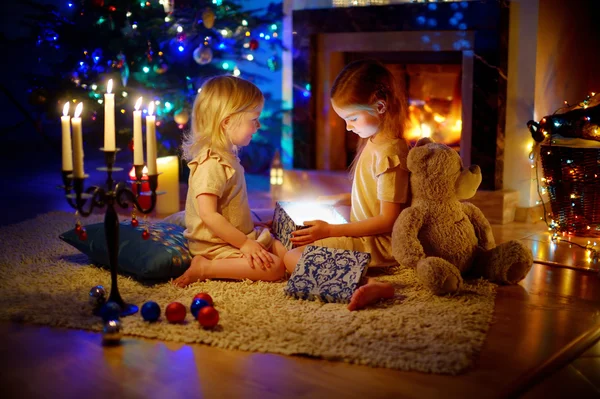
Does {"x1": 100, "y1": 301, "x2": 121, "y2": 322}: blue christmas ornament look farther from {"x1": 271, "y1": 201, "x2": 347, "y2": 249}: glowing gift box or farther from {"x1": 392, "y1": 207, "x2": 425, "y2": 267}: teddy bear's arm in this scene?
{"x1": 392, "y1": 207, "x2": 425, "y2": 267}: teddy bear's arm

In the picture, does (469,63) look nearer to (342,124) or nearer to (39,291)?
(342,124)

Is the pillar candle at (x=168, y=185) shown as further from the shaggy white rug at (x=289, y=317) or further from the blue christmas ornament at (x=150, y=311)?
the blue christmas ornament at (x=150, y=311)

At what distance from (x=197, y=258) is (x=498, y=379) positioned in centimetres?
109

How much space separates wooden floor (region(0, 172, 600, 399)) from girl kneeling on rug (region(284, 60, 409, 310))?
509 mm

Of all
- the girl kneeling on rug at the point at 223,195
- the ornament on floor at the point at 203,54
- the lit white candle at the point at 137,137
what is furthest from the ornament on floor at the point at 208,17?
the lit white candle at the point at 137,137

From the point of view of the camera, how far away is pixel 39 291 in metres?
2.16

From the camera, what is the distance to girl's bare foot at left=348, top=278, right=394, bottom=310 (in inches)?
77.7

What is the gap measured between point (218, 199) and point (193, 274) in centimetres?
26

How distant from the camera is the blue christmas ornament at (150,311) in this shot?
186 centimetres

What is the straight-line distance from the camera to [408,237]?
2.19 meters

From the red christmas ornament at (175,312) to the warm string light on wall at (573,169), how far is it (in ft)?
5.62

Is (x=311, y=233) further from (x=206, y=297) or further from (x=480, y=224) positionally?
(x=480, y=224)

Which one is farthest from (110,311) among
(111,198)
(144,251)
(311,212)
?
(311,212)

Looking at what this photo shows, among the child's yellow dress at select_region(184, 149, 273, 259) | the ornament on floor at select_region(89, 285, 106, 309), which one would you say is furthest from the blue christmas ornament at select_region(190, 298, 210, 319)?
the child's yellow dress at select_region(184, 149, 273, 259)
